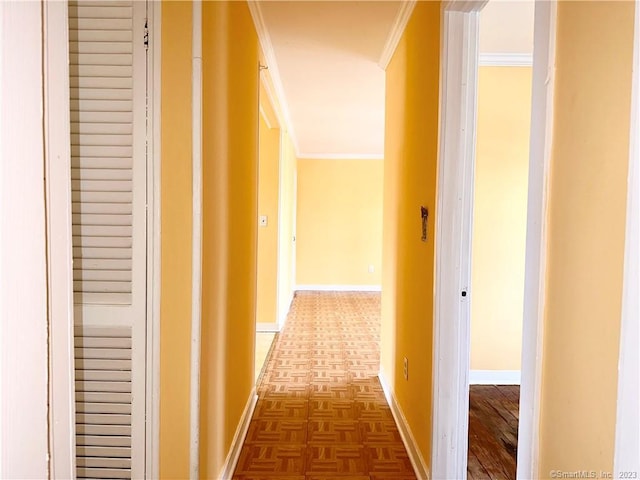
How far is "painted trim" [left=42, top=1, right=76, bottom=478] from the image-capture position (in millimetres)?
598

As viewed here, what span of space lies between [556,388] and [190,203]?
1198mm

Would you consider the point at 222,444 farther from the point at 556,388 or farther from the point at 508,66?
the point at 508,66

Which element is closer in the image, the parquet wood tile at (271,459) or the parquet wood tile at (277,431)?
the parquet wood tile at (271,459)

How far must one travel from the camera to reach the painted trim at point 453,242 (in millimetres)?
1850

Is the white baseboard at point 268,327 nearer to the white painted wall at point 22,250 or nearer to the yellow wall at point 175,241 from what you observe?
the yellow wall at point 175,241

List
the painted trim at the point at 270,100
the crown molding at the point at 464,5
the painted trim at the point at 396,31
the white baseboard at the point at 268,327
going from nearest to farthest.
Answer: the crown molding at the point at 464,5, the painted trim at the point at 396,31, the painted trim at the point at 270,100, the white baseboard at the point at 268,327

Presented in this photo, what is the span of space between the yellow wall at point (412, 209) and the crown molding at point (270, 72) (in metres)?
0.82

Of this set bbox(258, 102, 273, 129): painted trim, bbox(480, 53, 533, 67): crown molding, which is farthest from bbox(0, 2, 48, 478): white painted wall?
bbox(258, 102, 273, 129): painted trim

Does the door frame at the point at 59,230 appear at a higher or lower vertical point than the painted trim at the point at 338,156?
lower

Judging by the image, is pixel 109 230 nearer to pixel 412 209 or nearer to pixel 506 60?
pixel 412 209

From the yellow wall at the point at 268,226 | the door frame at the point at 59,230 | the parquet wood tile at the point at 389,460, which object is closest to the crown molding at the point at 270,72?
the yellow wall at the point at 268,226

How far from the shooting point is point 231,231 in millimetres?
2195

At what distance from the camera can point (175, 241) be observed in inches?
63.5

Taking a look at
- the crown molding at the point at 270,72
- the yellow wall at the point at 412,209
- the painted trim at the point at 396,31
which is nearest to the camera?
the yellow wall at the point at 412,209
